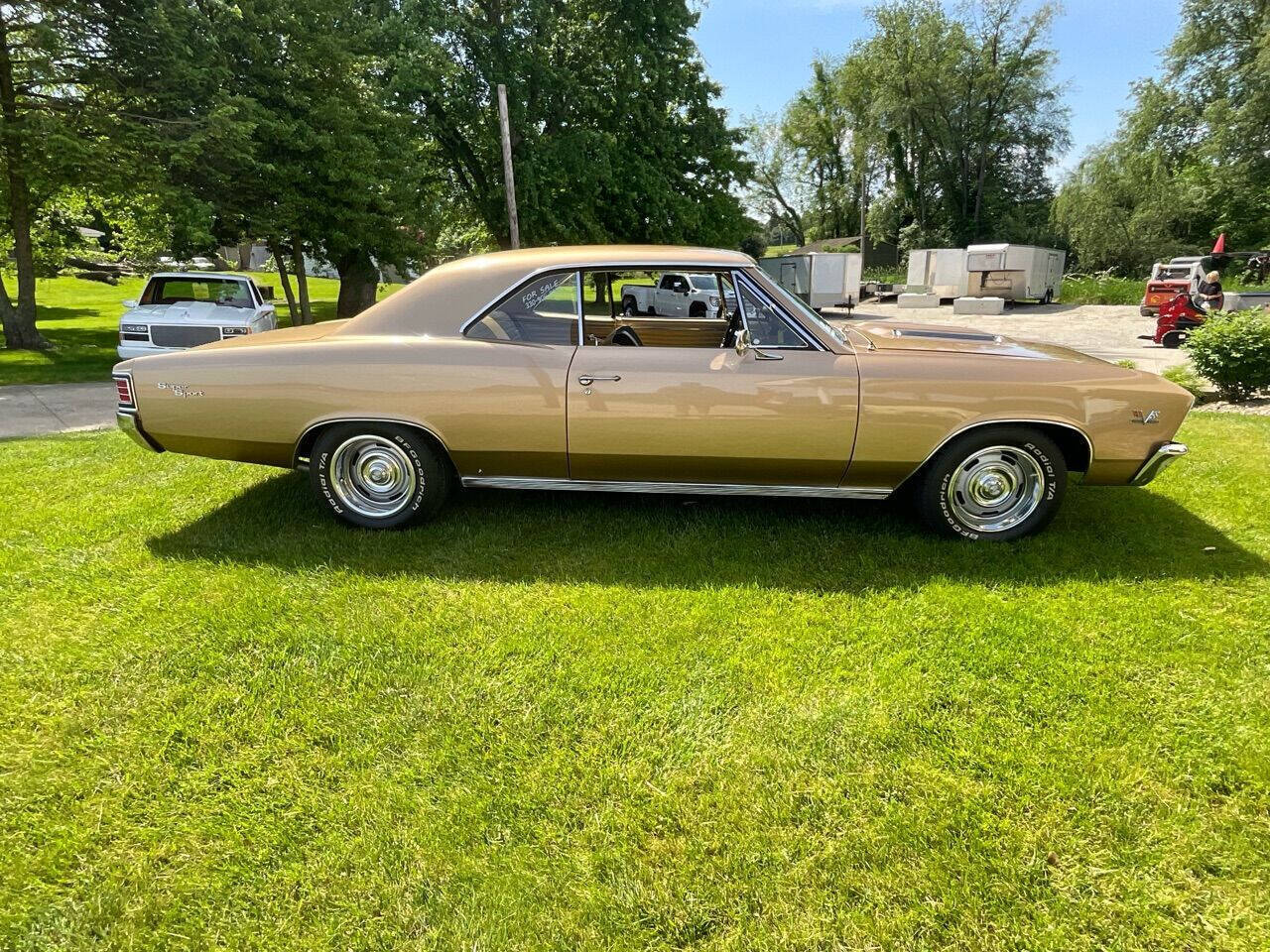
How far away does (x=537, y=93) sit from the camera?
21844mm

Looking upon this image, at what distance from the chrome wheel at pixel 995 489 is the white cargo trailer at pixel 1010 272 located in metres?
28.5

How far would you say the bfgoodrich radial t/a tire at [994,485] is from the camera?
3.73 meters

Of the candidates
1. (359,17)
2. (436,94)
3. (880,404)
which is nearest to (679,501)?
(880,404)

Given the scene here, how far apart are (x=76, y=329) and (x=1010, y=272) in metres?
31.4

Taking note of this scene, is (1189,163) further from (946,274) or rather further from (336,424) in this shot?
(336,424)

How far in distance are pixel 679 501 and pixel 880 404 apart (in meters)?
1.42

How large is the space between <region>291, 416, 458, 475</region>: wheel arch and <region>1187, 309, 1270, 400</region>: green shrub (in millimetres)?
8622

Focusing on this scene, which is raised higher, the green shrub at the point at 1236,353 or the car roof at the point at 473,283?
the car roof at the point at 473,283

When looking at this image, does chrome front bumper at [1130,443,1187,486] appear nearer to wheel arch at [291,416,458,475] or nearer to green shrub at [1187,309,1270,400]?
wheel arch at [291,416,458,475]

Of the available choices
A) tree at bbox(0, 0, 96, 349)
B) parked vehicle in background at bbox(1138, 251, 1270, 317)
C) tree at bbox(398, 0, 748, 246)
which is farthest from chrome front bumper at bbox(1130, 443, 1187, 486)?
tree at bbox(398, 0, 748, 246)

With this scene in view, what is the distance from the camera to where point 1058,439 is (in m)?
3.83

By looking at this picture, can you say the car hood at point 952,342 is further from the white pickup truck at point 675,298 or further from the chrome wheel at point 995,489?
the white pickup truck at point 675,298

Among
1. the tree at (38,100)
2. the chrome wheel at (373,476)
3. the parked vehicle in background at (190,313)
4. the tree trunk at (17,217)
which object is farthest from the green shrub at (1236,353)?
the tree trunk at (17,217)

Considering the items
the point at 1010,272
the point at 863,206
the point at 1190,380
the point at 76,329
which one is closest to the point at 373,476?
the point at 1190,380
